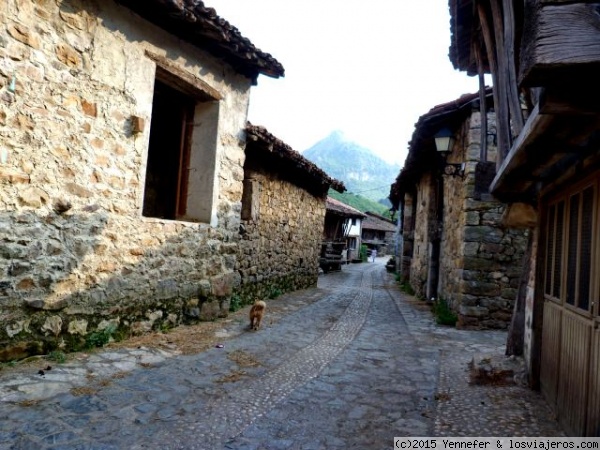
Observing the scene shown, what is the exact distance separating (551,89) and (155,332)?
4.49 metres

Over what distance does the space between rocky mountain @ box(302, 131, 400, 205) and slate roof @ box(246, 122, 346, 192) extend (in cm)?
9690

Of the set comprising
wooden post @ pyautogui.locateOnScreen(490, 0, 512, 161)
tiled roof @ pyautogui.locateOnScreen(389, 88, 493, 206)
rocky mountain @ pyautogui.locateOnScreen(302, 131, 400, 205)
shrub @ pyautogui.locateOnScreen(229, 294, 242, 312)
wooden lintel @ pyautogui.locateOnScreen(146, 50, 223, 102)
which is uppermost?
rocky mountain @ pyautogui.locateOnScreen(302, 131, 400, 205)

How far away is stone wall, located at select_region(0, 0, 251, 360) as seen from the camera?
3334mm

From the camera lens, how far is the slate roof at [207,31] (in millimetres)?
4324

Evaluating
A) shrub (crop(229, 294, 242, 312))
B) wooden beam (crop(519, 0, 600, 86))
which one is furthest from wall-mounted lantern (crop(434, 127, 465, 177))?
wooden beam (crop(519, 0, 600, 86))

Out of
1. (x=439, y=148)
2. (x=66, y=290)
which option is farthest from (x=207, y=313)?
(x=439, y=148)

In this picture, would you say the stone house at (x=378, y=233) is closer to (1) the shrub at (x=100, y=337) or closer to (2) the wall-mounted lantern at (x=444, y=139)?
(2) the wall-mounted lantern at (x=444, y=139)

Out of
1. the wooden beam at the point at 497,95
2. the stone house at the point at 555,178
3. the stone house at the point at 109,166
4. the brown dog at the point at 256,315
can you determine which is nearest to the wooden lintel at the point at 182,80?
the stone house at the point at 109,166

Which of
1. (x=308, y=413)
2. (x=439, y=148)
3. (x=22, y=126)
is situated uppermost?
(x=439, y=148)

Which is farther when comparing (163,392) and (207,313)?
(207,313)

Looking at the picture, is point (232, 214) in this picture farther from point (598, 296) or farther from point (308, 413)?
point (598, 296)

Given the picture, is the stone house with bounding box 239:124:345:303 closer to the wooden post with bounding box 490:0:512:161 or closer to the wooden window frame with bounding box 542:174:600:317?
the wooden post with bounding box 490:0:512:161

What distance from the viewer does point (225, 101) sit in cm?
581

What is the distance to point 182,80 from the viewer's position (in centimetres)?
510
